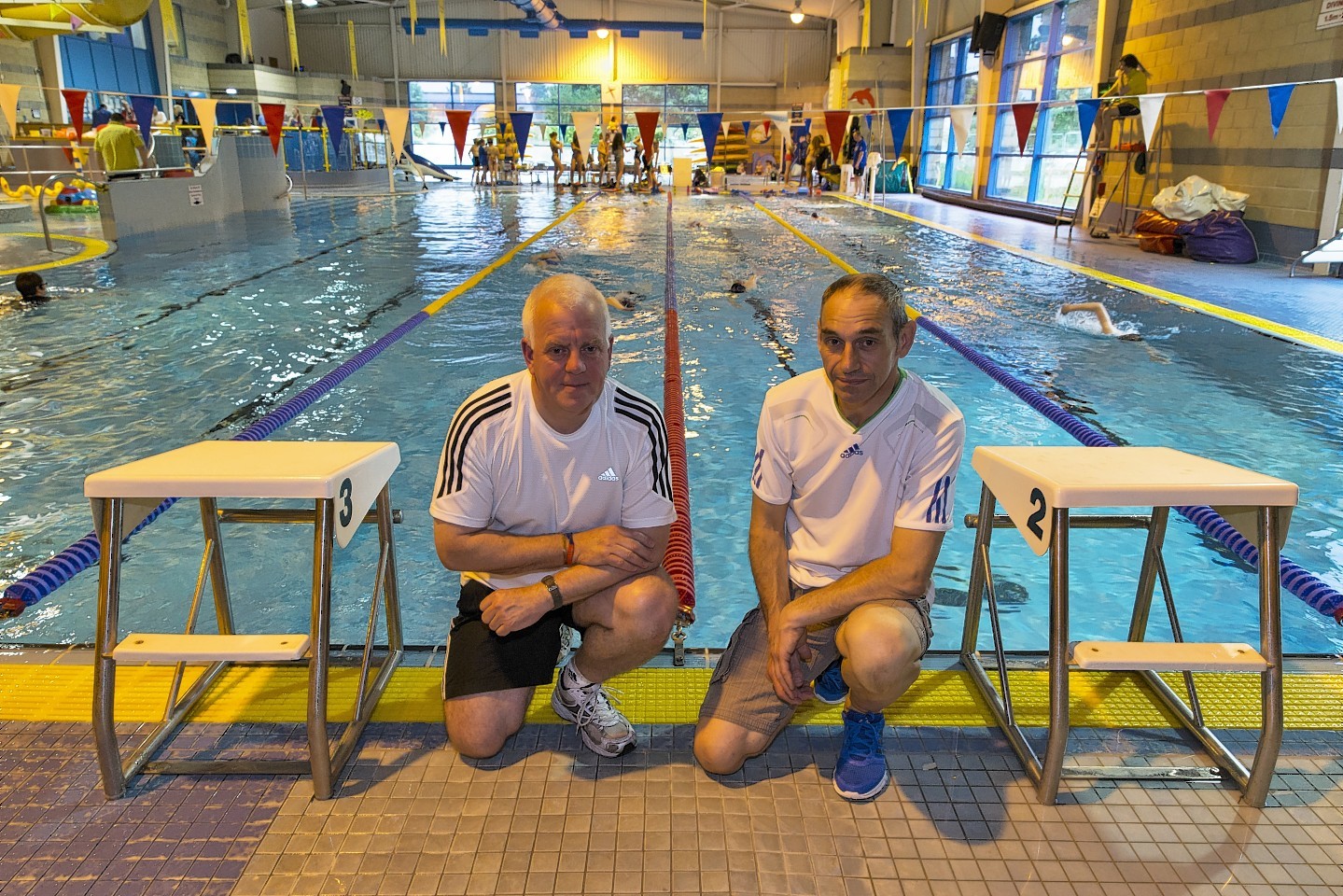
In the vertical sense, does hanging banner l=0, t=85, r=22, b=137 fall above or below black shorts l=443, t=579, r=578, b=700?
above

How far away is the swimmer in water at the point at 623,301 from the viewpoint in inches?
295

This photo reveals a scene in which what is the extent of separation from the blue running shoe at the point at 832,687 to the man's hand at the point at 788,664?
0.71ft

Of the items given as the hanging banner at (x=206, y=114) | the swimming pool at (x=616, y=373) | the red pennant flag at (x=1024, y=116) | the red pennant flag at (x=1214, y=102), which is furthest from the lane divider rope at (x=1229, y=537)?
the hanging banner at (x=206, y=114)

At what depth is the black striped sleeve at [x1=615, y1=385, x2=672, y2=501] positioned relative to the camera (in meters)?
1.97

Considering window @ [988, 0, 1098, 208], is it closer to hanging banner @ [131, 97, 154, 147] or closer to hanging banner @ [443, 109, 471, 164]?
hanging banner @ [443, 109, 471, 164]

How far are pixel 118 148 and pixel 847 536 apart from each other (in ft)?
42.3

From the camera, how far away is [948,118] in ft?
74.4

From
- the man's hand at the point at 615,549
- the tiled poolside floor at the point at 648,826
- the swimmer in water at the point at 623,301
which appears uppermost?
the man's hand at the point at 615,549

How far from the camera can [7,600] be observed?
6.42 ft

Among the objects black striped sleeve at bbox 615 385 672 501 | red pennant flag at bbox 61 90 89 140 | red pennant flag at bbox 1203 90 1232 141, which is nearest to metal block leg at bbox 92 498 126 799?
black striped sleeve at bbox 615 385 672 501

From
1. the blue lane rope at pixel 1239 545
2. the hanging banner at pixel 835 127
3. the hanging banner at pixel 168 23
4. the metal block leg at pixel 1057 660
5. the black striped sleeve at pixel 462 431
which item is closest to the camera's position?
the metal block leg at pixel 1057 660

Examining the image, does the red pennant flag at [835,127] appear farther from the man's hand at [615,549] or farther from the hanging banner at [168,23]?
the hanging banner at [168,23]

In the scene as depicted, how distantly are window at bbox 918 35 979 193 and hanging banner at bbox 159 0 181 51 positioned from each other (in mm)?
15862

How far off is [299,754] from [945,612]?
2052 mm
